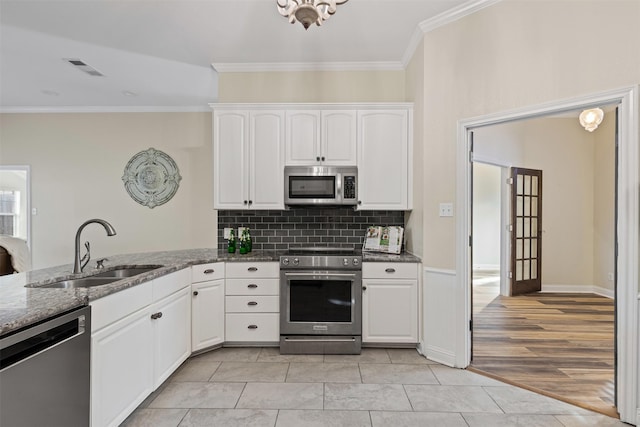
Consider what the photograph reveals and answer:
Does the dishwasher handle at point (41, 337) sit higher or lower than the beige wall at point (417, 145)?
lower

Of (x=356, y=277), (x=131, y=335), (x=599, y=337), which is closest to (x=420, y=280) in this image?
(x=356, y=277)

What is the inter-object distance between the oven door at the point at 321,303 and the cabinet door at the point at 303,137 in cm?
116

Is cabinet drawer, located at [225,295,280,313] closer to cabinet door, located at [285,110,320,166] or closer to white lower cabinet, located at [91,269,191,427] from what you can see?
white lower cabinet, located at [91,269,191,427]

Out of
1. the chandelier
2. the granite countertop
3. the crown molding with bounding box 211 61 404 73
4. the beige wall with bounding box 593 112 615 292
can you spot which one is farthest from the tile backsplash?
the beige wall with bounding box 593 112 615 292

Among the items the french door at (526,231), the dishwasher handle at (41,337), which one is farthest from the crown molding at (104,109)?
the french door at (526,231)

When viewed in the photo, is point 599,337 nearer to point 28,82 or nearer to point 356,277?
point 356,277

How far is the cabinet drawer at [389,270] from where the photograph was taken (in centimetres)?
311

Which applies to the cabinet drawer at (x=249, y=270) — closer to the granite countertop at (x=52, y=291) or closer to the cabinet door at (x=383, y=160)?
the granite countertop at (x=52, y=291)

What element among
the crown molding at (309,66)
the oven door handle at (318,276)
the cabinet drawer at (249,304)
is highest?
the crown molding at (309,66)

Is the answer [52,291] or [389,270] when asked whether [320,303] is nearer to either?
[389,270]

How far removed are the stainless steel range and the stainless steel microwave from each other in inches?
23.0

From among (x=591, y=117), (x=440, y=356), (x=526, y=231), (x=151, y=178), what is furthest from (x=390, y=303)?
(x=151, y=178)

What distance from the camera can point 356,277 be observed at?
3.10 meters

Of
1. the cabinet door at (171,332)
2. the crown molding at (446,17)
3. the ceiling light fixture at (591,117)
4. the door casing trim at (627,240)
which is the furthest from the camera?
the ceiling light fixture at (591,117)
